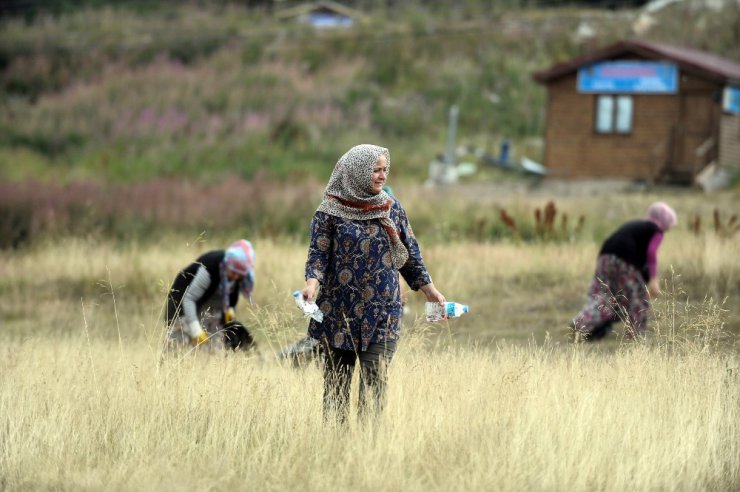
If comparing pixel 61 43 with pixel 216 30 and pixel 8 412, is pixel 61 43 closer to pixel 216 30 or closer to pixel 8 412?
pixel 216 30

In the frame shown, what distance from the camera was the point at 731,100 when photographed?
109 ft

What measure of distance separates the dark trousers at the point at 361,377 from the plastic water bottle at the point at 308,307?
12.1 inches

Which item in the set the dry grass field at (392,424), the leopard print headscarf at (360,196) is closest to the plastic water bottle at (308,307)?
the leopard print headscarf at (360,196)

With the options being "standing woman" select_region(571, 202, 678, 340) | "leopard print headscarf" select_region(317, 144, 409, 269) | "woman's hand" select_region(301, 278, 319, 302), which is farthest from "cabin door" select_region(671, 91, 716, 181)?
"woman's hand" select_region(301, 278, 319, 302)

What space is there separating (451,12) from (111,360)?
45.9 m

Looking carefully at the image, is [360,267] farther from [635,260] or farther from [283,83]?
[283,83]

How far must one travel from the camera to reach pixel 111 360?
9.10 meters

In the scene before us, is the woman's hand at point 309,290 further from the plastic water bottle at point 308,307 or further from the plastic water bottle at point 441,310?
the plastic water bottle at point 441,310

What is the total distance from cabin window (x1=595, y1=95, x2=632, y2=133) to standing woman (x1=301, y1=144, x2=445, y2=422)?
28.1 meters

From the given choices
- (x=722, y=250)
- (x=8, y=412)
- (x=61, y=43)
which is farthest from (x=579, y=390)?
(x=61, y=43)

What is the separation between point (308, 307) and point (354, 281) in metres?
0.39

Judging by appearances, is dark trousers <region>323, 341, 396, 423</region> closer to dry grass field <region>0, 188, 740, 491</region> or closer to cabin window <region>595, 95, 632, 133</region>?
dry grass field <region>0, 188, 740, 491</region>

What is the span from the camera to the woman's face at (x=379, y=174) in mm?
6643

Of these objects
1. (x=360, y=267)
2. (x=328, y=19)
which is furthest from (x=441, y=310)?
(x=328, y=19)
